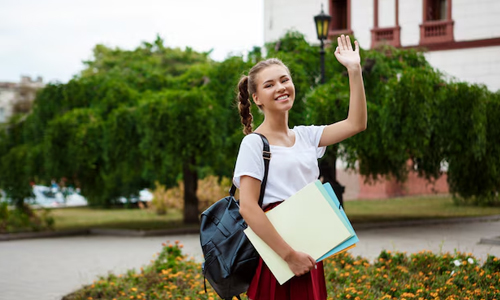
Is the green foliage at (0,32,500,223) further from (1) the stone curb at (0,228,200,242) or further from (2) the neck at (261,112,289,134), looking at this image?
(2) the neck at (261,112,289,134)

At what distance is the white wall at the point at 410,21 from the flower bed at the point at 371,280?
63.9 feet

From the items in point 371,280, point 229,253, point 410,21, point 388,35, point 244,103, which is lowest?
point 371,280

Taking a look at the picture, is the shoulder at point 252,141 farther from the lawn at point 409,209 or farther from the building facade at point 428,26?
the building facade at point 428,26

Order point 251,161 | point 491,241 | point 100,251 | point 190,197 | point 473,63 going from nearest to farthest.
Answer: point 251,161, point 491,241, point 100,251, point 190,197, point 473,63

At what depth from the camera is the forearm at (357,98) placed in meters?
3.50

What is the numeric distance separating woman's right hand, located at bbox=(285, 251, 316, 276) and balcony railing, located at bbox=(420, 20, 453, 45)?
935 inches

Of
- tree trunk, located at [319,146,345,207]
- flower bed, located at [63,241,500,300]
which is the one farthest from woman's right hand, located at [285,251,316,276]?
tree trunk, located at [319,146,345,207]

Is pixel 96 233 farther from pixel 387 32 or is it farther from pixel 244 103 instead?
pixel 244 103

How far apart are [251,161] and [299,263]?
527mm

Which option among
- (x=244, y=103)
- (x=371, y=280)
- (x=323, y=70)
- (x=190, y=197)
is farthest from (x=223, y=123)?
(x=244, y=103)

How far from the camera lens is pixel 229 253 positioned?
11.4ft

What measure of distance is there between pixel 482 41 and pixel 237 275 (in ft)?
76.4

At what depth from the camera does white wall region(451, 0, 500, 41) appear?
968 inches

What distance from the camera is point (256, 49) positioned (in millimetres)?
18656
